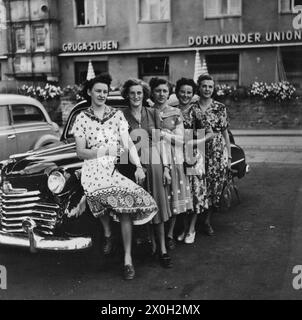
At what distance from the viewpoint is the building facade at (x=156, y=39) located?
17.2m

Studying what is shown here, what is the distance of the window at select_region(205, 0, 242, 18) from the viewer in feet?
56.7

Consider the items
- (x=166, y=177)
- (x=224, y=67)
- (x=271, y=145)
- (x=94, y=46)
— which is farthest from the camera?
(x=94, y=46)

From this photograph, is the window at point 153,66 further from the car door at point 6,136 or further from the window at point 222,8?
the car door at point 6,136

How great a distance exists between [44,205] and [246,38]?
15.3m

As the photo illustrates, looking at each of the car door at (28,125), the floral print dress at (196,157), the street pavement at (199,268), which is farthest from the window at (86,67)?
the floral print dress at (196,157)

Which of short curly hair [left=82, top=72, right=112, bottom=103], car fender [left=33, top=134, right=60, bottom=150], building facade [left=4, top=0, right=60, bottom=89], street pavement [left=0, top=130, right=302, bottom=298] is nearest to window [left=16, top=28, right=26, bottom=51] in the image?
building facade [left=4, top=0, right=60, bottom=89]

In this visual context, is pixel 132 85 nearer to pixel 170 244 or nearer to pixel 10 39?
pixel 170 244

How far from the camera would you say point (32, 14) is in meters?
19.1

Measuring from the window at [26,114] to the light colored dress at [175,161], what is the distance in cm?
419

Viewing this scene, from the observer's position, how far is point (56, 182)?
407 cm

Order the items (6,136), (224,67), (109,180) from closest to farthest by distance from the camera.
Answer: (109,180) < (6,136) < (224,67)

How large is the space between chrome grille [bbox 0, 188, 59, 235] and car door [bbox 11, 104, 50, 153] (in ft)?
10.9

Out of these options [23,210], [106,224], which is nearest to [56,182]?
[23,210]
